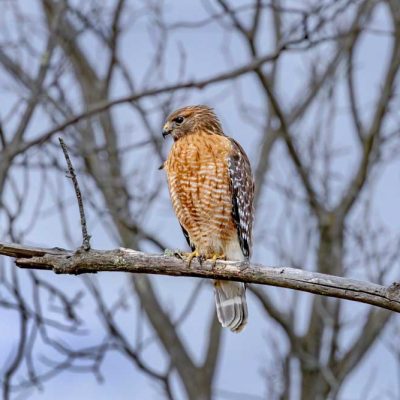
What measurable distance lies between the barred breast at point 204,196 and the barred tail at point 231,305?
1.00 feet

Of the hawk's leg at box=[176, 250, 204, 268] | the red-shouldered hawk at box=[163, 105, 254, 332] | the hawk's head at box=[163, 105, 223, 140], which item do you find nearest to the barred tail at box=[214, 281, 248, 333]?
the red-shouldered hawk at box=[163, 105, 254, 332]

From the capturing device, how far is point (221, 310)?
7113 millimetres

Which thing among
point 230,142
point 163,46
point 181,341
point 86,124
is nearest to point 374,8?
point 163,46

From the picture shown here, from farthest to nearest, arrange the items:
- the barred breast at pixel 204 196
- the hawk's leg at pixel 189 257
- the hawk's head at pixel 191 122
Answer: the hawk's head at pixel 191 122 → the barred breast at pixel 204 196 → the hawk's leg at pixel 189 257

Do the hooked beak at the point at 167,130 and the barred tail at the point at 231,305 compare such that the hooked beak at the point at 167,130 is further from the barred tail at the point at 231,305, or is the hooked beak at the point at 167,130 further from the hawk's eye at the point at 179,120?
the barred tail at the point at 231,305

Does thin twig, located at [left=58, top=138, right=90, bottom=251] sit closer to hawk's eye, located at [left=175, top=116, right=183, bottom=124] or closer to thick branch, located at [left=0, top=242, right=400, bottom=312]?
thick branch, located at [left=0, top=242, right=400, bottom=312]

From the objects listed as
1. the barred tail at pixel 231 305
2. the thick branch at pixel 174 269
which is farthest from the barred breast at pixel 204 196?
the thick branch at pixel 174 269

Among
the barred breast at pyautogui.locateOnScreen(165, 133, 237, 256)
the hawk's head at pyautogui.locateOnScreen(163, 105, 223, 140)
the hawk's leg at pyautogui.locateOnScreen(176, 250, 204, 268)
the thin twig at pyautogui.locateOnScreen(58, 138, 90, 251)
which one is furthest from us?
the hawk's head at pyautogui.locateOnScreen(163, 105, 223, 140)

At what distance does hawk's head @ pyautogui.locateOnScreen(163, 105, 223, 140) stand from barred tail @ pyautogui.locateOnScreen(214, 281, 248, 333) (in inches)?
46.9

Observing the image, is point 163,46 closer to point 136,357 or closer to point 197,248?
point 136,357

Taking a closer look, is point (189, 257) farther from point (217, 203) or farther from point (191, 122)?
point (191, 122)

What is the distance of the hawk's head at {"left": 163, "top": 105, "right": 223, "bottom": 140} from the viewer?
7.45m

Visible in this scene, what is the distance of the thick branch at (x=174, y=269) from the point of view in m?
5.33

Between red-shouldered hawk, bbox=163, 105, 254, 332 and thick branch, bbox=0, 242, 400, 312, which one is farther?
red-shouldered hawk, bbox=163, 105, 254, 332
